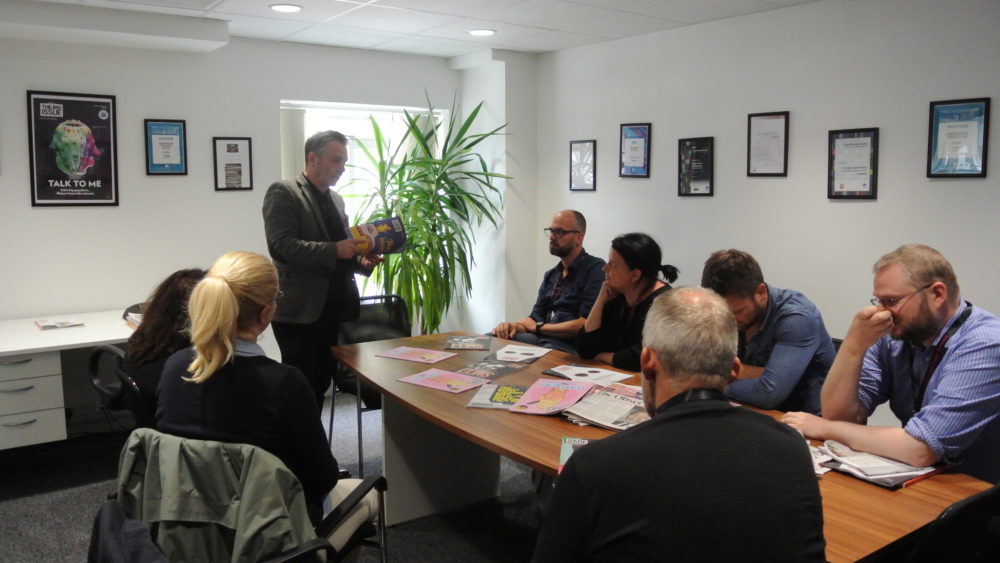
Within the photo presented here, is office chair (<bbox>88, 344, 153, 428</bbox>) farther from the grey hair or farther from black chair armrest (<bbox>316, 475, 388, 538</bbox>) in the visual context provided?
the grey hair

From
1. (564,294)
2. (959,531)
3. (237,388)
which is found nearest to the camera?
(959,531)

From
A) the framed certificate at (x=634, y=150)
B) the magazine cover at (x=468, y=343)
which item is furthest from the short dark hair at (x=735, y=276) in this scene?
the framed certificate at (x=634, y=150)

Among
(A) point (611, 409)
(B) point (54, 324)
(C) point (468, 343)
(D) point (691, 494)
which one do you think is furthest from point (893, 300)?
(B) point (54, 324)

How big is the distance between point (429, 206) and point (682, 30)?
6.94ft

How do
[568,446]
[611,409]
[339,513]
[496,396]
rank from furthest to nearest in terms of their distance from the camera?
[496,396], [611,409], [568,446], [339,513]

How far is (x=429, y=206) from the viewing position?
559 centimetres

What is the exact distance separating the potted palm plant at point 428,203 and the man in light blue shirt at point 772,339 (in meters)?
3.09

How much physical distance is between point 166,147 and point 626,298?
3.16m

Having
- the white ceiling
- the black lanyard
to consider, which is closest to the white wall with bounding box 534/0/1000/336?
the white ceiling

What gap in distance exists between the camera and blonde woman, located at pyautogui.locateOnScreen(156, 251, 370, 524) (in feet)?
6.17

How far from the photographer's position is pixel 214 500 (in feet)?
5.96

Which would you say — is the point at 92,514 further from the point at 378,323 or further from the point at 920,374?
the point at 920,374

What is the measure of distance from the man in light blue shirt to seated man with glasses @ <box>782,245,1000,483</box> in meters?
0.19

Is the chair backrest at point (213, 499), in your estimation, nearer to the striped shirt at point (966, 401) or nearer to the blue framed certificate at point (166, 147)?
the striped shirt at point (966, 401)
